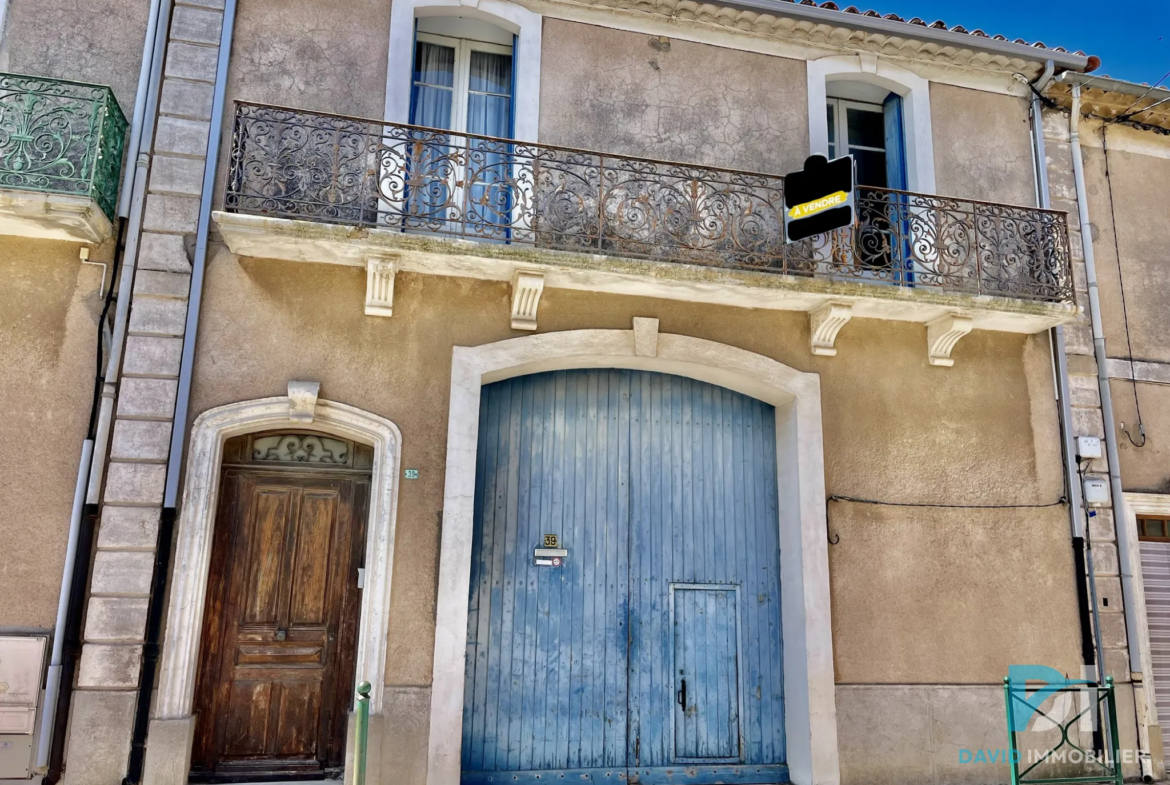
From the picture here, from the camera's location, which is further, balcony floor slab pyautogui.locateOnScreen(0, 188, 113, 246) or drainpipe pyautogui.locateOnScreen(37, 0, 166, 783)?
balcony floor slab pyautogui.locateOnScreen(0, 188, 113, 246)

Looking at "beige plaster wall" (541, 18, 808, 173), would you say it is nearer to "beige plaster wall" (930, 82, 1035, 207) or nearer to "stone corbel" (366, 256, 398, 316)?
"beige plaster wall" (930, 82, 1035, 207)

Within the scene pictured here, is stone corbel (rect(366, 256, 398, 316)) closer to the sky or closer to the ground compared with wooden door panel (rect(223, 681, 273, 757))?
closer to the sky

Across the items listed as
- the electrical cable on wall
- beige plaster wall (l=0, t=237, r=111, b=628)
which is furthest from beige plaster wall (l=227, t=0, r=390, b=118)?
the electrical cable on wall

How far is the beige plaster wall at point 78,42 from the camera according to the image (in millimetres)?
6293

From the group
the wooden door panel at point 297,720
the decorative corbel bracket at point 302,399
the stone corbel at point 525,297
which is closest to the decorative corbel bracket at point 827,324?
the stone corbel at point 525,297

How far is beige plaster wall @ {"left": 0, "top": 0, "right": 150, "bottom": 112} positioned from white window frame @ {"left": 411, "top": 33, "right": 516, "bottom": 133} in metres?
2.28

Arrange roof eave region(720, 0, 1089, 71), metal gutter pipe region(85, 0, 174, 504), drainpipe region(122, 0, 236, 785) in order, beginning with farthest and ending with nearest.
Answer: roof eave region(720, 0, 1089, 71) < metal gutter pipe region(85, 0, 174, 504) < drainpipe region(122, 0, 236, 785)

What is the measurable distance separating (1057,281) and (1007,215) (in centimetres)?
76

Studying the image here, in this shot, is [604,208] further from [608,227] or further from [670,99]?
[670,99]

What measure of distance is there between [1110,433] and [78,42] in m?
9.67

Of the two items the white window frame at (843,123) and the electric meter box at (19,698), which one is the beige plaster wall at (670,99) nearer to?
the white window frame at (843,123)

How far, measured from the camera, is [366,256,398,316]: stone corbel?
6.23 meters

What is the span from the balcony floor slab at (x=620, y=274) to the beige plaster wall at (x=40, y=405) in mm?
1237

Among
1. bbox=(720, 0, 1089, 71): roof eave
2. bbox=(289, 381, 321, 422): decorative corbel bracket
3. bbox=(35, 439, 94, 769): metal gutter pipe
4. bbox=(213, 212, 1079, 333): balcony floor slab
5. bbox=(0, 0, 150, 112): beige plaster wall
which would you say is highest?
bbox=(720, 0, 1089, 71): roof eave
